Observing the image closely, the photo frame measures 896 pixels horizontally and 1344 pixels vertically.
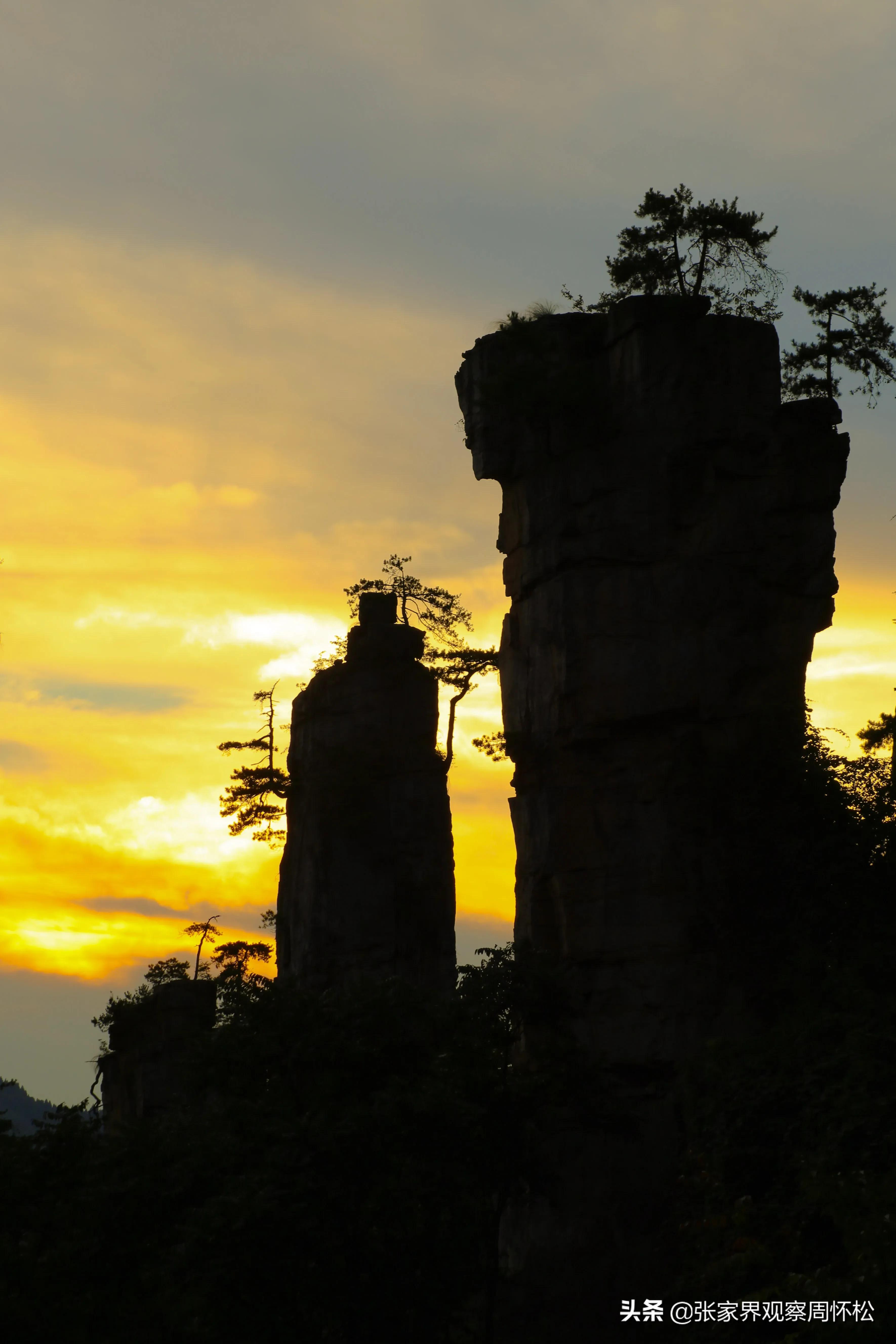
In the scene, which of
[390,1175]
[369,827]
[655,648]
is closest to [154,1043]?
[369,827]

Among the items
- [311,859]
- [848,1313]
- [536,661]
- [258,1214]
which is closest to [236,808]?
[311,859]

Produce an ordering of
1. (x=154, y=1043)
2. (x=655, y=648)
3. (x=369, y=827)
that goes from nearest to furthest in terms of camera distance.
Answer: (x=655, y=648)
(x=369, y=827)
(x=154, y=1043)

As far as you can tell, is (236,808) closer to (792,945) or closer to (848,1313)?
(792,945)

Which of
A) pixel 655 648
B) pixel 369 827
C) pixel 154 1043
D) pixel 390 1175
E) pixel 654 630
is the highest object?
pixel 654 630

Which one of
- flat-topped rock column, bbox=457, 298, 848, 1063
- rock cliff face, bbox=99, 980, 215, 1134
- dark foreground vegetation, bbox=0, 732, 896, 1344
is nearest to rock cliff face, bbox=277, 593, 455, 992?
rock cliff face, bbox=99, 980, 215, 1134

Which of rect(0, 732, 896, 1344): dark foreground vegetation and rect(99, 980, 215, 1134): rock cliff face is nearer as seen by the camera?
rect(0, 732, 896, 1344): dark foreground vegetation

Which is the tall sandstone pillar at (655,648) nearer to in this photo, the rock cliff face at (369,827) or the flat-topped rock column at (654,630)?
the flat-topped rock column at (654,630)

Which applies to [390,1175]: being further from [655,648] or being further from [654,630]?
[654,630]

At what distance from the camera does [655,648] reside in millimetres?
31297

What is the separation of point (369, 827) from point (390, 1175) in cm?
2436

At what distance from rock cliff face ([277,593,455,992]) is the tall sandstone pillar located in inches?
493

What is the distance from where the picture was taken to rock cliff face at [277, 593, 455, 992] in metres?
44.5

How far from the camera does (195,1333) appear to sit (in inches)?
782

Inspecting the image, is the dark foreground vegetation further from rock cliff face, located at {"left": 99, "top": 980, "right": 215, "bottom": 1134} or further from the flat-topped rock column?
Result: rock cliff face, located at {"left": 99, "top": 980, "right": 215, "bottom": 1134}
